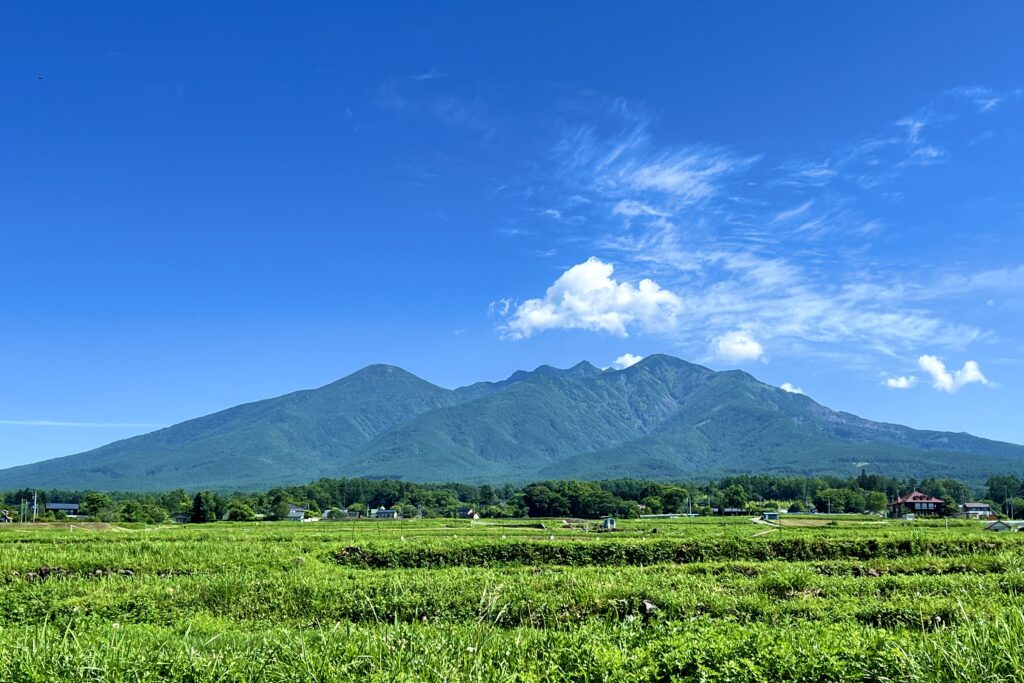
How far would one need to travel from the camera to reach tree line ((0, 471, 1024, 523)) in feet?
287

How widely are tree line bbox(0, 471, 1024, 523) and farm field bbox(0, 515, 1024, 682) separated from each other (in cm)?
5343

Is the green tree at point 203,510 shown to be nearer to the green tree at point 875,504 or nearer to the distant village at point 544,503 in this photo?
the distant village at point 544,503

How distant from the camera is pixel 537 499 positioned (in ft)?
317

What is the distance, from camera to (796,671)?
5.79 meters

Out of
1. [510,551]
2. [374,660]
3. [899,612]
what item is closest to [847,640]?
[374,660]

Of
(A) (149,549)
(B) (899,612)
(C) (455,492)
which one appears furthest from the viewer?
(C) (455,492)

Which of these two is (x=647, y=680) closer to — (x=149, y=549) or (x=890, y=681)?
(x=890, y=681)

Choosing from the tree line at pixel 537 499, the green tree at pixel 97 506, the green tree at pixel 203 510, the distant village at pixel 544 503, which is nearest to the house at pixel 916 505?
the distant village at pixel 544 503

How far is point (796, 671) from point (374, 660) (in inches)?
142

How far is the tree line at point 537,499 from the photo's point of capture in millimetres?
87431

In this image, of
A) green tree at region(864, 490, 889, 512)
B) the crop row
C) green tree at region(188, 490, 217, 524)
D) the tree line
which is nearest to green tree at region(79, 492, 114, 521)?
the tree line

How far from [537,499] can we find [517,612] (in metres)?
84.9

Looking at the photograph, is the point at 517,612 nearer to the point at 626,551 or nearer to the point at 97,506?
the point at 626,551

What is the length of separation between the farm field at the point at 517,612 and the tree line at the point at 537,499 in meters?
53.4
